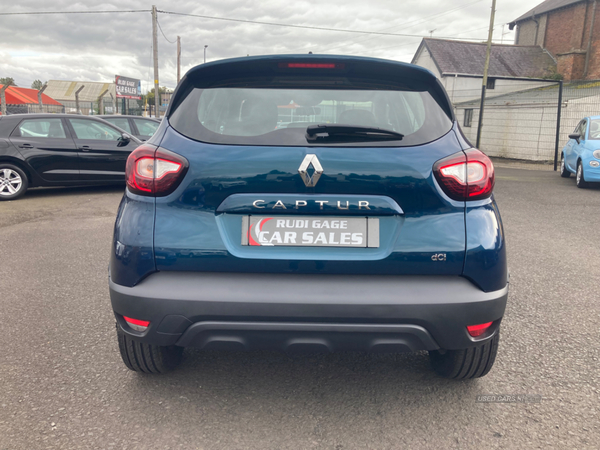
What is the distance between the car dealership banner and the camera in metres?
41.7

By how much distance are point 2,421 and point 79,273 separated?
2509 millimetres

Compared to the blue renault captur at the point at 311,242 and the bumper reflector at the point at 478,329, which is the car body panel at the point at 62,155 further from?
the bumper reflector at the point at 478,329

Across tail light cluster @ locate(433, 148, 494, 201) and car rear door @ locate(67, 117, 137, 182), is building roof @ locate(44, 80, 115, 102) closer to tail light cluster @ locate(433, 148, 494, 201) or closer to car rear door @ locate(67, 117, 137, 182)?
car rear door @ locate(67, 117, 137, 182)

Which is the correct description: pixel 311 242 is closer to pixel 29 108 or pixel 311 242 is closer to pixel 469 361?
pixel 469 361

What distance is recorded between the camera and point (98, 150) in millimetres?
9719

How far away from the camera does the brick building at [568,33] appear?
37750mm

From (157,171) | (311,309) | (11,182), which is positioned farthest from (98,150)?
(311,309)

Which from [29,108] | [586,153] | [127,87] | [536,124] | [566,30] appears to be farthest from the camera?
[127,87]

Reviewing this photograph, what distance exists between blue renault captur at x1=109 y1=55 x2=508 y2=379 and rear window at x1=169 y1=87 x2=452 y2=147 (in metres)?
0.02

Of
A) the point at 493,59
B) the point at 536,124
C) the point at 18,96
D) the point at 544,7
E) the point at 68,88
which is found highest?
the point at 544,7

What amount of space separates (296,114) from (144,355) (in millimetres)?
1403

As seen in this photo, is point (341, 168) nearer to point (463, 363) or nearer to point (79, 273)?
point (463, 363)

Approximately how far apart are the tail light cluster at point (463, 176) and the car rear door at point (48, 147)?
8764mm

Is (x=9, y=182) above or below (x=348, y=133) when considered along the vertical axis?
below
